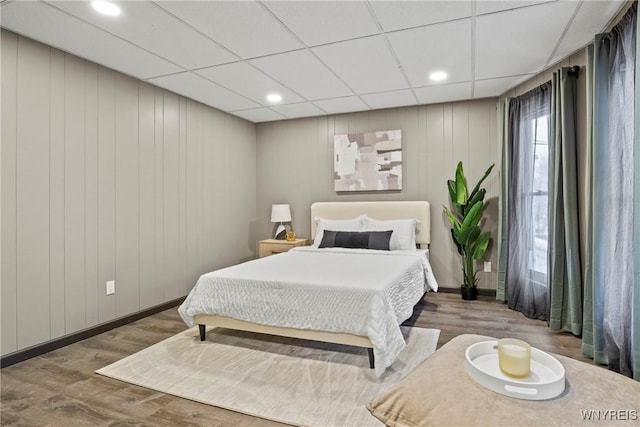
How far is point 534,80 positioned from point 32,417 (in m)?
4.92

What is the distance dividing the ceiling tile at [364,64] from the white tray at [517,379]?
2404 mm

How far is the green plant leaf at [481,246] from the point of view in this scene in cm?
425

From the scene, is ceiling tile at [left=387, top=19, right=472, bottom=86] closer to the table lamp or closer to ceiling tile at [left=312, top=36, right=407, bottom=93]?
ceiling tile at [left=312, top=36, right=407, bottom=93]

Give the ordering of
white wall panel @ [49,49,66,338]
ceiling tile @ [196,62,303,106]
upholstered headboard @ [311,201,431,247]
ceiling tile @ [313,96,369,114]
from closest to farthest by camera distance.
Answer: white wall panel @ [49,49,66,338], ceiling tile @ [196,62,303,106], ceiling tile @ [313,96,369,114], upholstered headboard @ [311,201,431,247]

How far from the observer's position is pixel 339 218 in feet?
16.4

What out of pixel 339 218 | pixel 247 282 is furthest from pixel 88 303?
pixel 339 218

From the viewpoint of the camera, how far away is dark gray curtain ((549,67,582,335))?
3.02 meters

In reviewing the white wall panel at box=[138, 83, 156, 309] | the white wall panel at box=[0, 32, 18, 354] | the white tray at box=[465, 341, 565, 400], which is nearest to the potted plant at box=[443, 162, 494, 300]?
the white tray at box=[465, 341, 565, 400]

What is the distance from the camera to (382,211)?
15.7ft

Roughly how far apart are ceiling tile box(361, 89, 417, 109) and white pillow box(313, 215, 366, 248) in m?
1.48

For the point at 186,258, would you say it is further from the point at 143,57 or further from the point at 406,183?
the point at 406,183

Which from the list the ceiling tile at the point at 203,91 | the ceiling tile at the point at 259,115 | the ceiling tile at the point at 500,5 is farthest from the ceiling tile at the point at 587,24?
the ceiling tile at the point at 259,115

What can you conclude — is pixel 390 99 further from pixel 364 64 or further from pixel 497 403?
pixel 497 403

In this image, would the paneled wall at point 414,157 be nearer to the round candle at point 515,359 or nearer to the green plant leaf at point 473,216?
the green plant leaf at point 473,216
